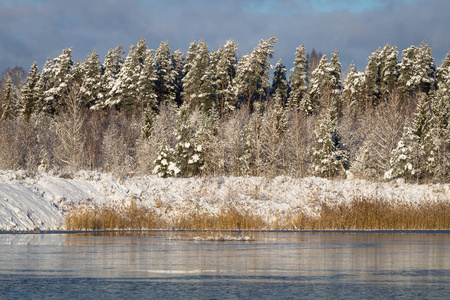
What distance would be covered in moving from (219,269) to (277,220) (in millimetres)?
16686

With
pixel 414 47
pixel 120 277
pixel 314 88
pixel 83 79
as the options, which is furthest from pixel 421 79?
pixel 120 277

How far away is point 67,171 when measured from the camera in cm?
3631

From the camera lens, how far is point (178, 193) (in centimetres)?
3531

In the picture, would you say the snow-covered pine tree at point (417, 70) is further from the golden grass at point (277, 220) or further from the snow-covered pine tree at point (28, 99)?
the golden grass at point (277, 220)

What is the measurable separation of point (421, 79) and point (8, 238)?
Answer: 82019mm

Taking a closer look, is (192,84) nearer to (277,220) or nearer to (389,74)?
(389,74)

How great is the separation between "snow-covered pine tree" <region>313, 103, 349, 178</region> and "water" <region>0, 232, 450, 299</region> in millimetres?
41906

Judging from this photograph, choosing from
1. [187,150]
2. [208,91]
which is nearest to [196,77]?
[208,91]

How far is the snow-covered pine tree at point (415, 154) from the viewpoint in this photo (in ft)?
184

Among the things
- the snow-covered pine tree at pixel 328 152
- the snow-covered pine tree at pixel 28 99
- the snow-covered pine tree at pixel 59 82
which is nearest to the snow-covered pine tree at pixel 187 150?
the snow-covered pine tree at pixel 328 152

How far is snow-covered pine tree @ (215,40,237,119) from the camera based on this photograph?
94.5 m

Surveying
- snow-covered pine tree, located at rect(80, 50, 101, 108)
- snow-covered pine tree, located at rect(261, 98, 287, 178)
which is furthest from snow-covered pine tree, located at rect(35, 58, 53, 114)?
snow-covered pine tree, located at rect(261, 98, 287, 178)

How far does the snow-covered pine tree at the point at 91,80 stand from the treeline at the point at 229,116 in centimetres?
23

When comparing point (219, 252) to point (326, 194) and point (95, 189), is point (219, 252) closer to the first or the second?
point (95, 189)
